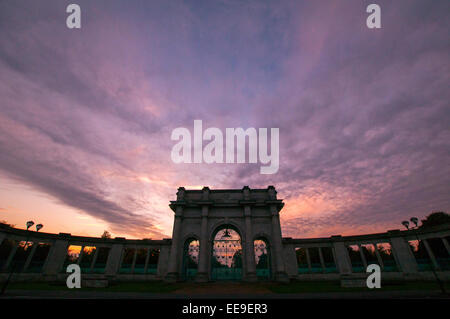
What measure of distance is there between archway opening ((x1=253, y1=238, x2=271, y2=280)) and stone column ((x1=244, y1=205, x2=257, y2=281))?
47.2 inches

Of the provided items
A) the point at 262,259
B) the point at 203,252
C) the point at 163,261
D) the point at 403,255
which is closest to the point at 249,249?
the point at 262,259

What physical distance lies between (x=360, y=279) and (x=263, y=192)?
14.2 m

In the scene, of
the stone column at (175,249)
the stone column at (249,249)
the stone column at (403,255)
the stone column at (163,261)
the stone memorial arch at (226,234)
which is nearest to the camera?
the stone column at (249,249)

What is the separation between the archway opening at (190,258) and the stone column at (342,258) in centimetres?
1842

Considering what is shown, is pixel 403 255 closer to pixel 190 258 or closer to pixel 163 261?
pixel 190 258

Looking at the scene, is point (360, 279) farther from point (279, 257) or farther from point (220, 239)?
point (220, 239)

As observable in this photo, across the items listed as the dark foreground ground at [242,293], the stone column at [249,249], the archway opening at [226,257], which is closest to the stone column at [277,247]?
the stone column at [249,249]

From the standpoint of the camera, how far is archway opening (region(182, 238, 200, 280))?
24.2 meters

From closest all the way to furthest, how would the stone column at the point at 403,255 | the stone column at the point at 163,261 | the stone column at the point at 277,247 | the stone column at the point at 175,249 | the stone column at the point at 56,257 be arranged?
the stone column at the point at 277,247 → the stone column at the point at 175,249 → the stone column at the point at 403,255 → the stone column at the point at 56,257 → the stone column at the point at 163,261

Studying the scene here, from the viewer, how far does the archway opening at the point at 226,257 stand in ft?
77.9

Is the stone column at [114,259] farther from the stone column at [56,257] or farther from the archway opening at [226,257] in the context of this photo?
the archway opening at [226,257]

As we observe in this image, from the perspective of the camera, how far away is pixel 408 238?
23.2 m

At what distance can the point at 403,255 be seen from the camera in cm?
2288
